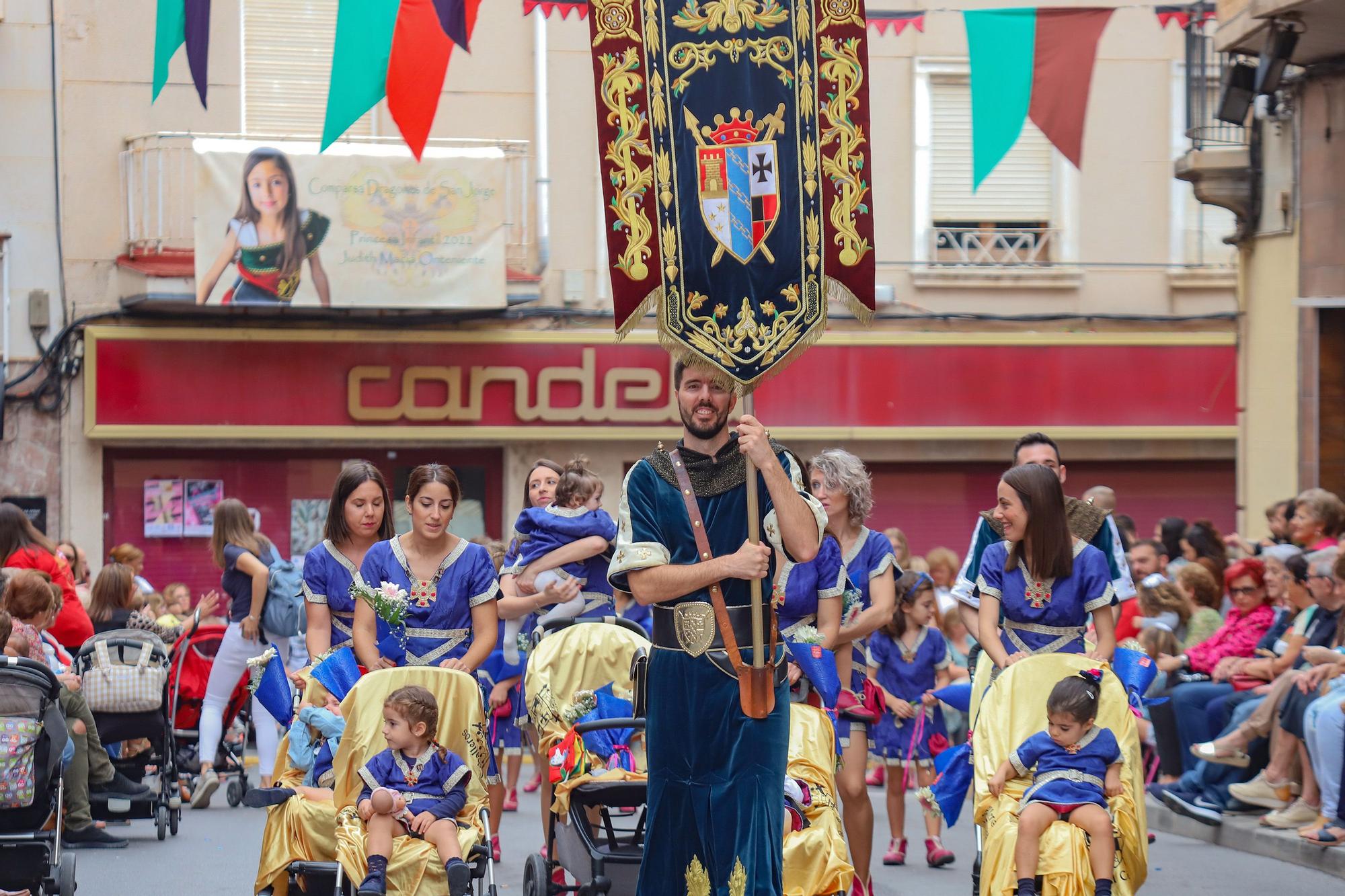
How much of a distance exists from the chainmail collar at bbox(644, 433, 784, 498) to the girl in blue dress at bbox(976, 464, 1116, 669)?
2128 mm

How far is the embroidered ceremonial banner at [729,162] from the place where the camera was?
5.86 m

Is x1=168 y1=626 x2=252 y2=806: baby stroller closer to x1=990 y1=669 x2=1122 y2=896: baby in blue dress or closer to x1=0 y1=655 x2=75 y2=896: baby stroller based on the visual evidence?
x1=0 y1=655 x2=75 y2=896: baby stroller

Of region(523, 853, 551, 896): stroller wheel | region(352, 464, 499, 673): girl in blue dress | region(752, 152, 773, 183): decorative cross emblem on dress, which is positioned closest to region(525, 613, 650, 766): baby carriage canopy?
region(352, 464, 499, 673): girl in blue dress

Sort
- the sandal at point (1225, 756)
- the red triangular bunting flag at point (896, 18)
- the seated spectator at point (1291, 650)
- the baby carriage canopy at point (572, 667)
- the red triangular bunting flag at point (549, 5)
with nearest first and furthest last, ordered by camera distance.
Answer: the baby carriage canopy at point (572, 667) → the seated spectator at point (1291, 650) → the sandal at point (1225, 756) → the red triangular bunting flag at point (549, 5) → the red triangular bunting flag at point (896, 18)

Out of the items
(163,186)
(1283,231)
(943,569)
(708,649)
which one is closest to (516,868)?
(708,649)

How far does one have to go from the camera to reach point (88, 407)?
17906 mm

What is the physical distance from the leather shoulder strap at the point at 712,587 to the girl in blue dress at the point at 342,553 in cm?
256

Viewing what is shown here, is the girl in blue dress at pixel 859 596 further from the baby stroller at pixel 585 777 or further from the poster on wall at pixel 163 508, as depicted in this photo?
the poster on wall at pixel 163 508

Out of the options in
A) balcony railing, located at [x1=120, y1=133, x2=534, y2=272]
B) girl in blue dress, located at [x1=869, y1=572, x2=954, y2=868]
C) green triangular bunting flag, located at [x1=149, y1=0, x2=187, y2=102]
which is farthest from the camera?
balcony railing, located at [x1=120, y1=133, x2=534, y2=272]

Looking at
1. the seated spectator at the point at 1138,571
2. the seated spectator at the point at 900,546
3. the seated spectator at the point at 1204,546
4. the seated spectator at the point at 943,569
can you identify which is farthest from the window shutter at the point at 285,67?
the seated spectator at the point at 1204,546

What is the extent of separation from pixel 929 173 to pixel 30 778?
43.4 feet

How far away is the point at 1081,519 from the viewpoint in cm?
776

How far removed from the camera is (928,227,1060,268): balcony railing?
19344mm

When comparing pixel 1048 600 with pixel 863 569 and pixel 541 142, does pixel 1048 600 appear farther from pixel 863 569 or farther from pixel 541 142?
pixel 541 142
